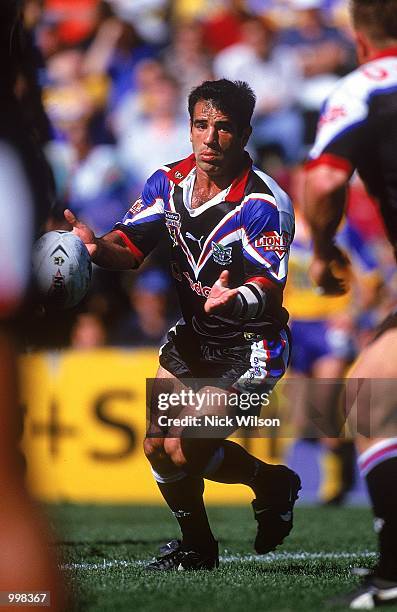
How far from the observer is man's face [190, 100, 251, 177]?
3572 mm

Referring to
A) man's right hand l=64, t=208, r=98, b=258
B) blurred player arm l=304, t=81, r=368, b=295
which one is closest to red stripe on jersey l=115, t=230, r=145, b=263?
man's right hand l=64, t=208, r=98, b=258

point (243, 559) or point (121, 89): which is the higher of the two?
point (121, 89)

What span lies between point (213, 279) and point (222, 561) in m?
0.98

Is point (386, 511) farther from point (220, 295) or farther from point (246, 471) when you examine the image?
point (220, 295)

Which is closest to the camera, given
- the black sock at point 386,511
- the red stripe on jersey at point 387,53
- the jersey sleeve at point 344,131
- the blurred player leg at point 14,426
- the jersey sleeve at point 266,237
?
the blurred player leg at point 14,426

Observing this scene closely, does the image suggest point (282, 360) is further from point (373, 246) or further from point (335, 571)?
point (335, 571)

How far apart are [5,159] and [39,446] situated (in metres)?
1.05

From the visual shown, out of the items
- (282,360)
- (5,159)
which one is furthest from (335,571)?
(5,159)

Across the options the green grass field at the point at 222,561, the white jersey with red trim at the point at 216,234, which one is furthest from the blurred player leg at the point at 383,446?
the white jersey with red trim at the point at 216,234

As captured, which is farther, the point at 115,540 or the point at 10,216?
the point at 115,540

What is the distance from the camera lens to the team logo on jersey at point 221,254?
3.54 m

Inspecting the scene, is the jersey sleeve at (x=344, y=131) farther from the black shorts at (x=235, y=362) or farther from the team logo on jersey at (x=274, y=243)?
the black shorts at (x=235, y=362)

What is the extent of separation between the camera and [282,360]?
11.8ft

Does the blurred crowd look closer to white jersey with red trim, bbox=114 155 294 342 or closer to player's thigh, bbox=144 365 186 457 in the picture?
white jersey with red trim, bbox=114 155 294 342
